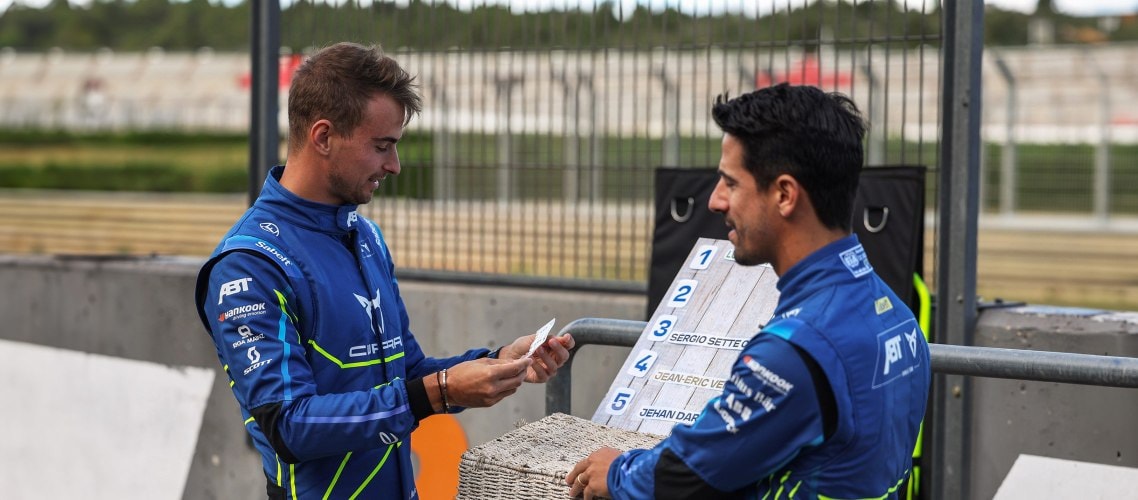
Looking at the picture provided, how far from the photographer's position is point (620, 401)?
10.7 feet

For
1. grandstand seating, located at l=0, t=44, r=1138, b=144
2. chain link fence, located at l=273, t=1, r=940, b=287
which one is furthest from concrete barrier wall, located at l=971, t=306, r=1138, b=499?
grandstand seating, located at l=0, t=44, r=1138, b=144

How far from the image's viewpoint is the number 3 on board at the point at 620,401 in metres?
3.23

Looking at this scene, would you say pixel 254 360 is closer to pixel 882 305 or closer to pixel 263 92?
pixel 882 305

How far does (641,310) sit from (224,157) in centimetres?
3579

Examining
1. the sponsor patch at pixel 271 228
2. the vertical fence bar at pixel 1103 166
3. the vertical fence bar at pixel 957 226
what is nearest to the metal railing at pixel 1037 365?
the vertical fence bar at pixel 957 226

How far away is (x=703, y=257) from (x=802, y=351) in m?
1.76

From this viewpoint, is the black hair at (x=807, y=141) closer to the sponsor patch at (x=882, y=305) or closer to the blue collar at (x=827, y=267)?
the blue collar at (x=827, y=267)

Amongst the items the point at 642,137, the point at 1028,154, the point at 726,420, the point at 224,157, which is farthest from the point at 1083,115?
the point at 224,157

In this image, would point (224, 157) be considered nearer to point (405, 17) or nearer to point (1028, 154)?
point (1028, 154)

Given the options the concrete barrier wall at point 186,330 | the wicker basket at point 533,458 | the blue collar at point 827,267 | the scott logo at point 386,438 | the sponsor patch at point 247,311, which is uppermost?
the blue collar at point 827,267

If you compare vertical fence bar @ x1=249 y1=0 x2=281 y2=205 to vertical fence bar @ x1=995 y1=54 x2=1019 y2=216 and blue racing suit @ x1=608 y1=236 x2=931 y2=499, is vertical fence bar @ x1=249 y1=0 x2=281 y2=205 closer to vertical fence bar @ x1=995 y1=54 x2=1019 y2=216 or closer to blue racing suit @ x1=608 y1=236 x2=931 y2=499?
blue racing suit @ x1=608 y1=236 x2=931 y2=499

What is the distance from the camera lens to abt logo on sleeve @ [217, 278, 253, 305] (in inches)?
103

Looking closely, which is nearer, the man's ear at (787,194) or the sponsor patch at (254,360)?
the man's ear at (787,194)

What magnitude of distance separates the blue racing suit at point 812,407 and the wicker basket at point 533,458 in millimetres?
525
